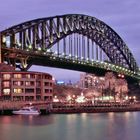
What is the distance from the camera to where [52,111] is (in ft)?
445

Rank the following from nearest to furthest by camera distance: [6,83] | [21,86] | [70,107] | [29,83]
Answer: [21,86] → [6,83] → [29,83] → [70,107]

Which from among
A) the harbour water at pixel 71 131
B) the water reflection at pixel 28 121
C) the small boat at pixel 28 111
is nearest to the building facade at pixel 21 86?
the small boat at pixel 28 111

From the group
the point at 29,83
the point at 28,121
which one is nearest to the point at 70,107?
the point at 29,83

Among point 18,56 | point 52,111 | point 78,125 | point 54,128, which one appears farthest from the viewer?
point 18,56

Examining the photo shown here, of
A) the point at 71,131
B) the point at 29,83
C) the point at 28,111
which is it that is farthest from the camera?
the point at 29,83

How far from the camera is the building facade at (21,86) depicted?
138 meters

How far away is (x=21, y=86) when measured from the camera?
138 m

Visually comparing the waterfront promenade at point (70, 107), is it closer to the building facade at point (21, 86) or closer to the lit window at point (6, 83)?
the building facade at point (21, 86)

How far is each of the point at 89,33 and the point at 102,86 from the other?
20.9 meters

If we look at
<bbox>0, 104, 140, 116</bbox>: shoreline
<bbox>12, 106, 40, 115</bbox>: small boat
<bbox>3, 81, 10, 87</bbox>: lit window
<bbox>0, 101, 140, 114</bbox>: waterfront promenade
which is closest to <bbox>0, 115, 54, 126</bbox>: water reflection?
<bbox>12, 106, 40, 115</bbox>: small boat

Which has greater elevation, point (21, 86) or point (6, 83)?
point (6, 83)

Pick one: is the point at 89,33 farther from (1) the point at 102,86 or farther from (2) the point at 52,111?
(2) the point at 52,111

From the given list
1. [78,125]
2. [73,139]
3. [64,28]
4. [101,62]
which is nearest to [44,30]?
[64,28]

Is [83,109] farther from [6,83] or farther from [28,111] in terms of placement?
[28,111]
